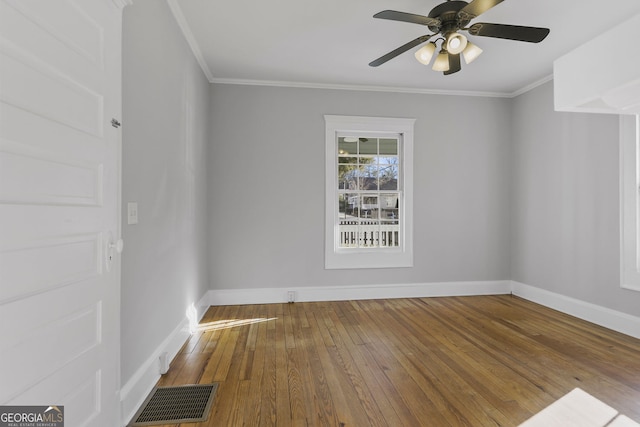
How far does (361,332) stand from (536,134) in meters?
3.45

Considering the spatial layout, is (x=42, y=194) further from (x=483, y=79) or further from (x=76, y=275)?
(x=483, y=79)

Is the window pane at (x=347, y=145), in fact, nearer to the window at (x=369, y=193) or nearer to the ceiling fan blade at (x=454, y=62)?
the window at (x=369, y=193)

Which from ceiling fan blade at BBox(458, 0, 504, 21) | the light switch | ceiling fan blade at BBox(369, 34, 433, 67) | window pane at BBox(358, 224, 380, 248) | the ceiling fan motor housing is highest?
the ceiling fan motor housing

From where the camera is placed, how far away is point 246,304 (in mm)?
4082

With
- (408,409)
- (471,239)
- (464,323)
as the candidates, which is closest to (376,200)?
(471,239)

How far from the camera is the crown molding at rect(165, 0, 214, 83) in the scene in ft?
8.44

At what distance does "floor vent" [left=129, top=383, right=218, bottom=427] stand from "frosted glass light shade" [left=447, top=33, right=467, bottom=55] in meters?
2.94

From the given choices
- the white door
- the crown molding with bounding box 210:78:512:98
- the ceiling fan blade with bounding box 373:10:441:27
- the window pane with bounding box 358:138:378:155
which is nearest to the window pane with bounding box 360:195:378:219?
the window pane with bounding box 358:138:378:155

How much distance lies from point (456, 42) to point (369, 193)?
7.76ft

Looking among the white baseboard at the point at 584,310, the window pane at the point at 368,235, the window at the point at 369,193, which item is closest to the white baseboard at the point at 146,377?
the window at the point at 369,193

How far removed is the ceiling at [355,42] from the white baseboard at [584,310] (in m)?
2.69

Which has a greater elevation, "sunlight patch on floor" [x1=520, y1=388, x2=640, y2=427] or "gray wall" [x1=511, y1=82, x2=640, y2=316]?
"gray wall" [x1=511, y1=82, x2=640, y2=316]

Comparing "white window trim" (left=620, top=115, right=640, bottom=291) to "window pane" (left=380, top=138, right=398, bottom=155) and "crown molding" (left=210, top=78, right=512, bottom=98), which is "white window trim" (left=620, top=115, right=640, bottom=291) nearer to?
"crown molding" (left=210, top=78, right=512, bottom=98)

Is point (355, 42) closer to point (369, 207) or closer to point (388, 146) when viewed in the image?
point (388, 146)
